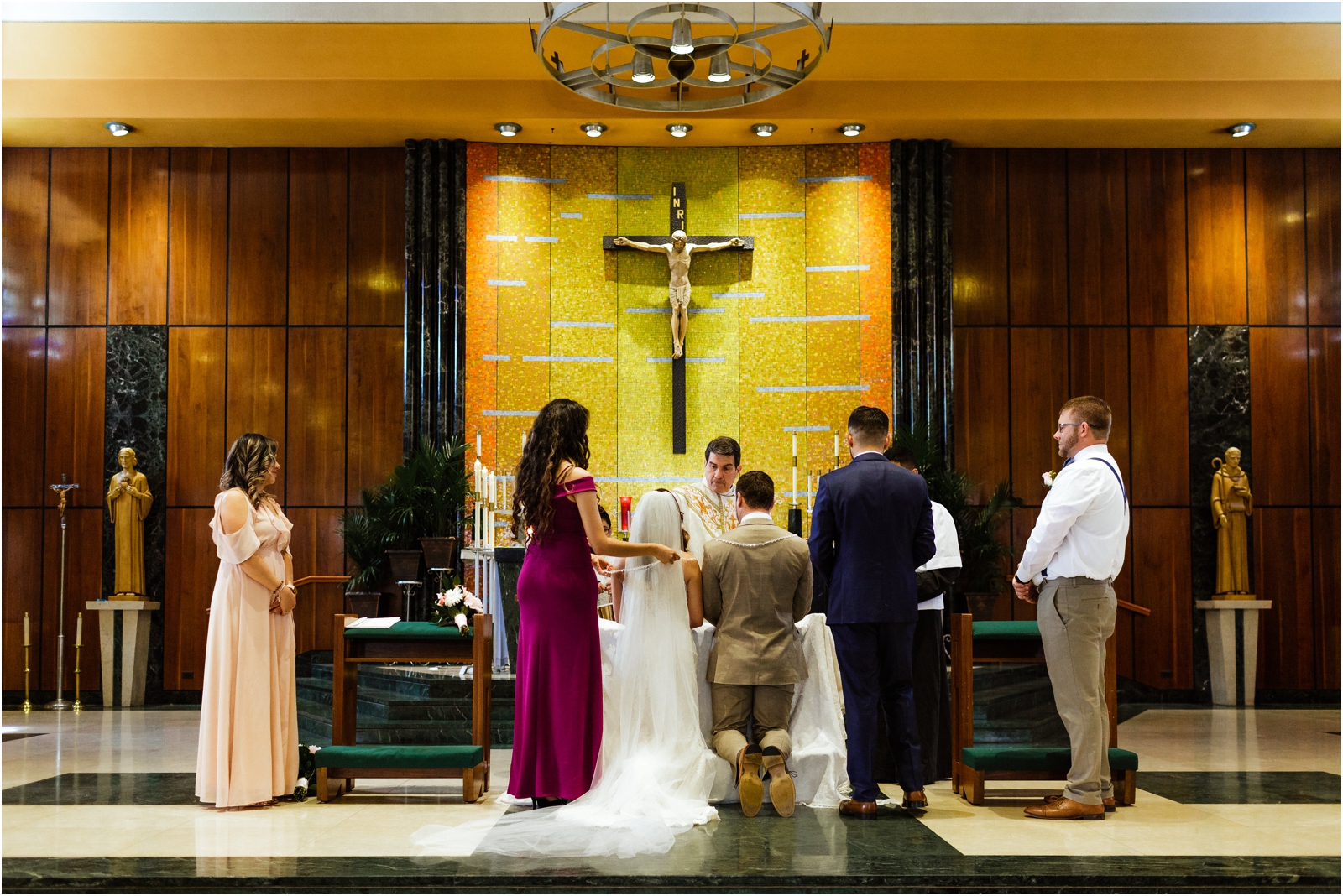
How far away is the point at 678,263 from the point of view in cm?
1051

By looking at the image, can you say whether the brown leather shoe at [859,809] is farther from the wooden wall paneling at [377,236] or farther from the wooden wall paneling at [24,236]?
the wooden wall paneling at [24,236]

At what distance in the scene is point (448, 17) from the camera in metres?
9.39

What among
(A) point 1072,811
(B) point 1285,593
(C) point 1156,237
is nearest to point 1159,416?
(C) point 1156,237

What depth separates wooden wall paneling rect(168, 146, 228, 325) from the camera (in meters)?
10.6

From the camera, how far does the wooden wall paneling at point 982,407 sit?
34.7ft

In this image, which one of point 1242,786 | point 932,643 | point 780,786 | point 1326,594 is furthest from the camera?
point 1326,594

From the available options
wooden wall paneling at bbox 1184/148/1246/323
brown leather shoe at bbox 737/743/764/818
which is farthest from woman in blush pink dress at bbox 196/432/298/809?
wooden wall paneling at bbox 1184/148/1246/323

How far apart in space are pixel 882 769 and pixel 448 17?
22.6 ft

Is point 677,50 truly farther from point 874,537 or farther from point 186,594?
point 186,594

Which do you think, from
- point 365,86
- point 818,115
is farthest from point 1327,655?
point 365,86

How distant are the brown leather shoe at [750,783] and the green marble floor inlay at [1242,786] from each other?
2.12m

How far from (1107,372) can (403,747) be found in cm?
777

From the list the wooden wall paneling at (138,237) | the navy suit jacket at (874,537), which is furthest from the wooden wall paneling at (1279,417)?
the wooden wall paneling at (138,237)

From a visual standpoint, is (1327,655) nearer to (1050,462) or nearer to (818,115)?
(1050,462)
